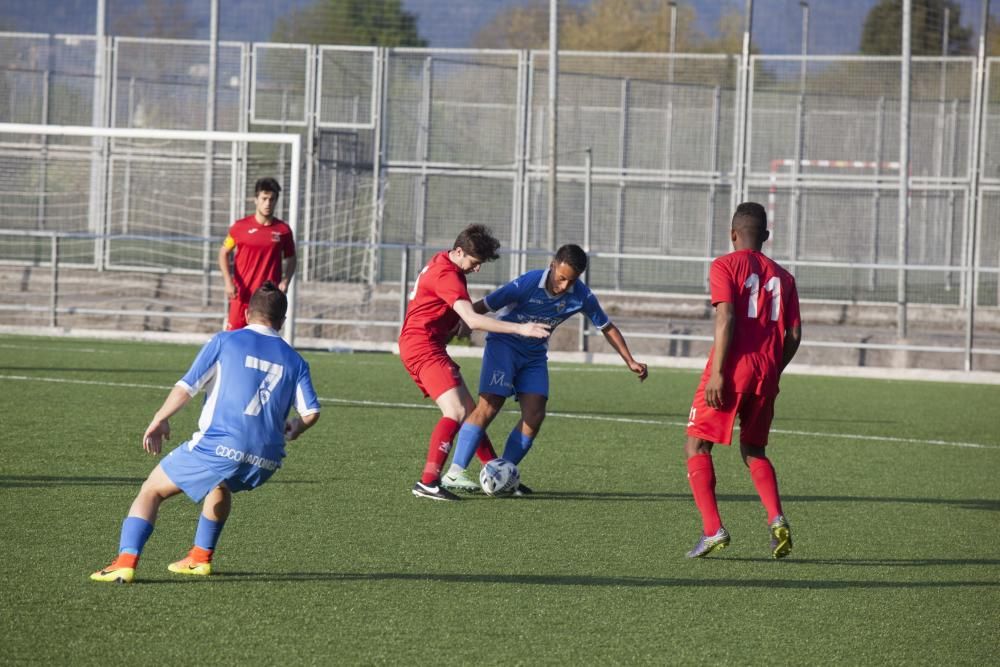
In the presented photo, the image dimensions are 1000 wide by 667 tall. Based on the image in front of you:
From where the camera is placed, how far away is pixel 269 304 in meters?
5.29

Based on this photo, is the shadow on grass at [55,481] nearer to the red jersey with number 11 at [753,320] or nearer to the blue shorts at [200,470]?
the blue shorts at [200,470]

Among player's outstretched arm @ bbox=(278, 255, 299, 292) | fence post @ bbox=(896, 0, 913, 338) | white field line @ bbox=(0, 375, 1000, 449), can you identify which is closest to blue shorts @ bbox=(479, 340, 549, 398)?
white field line @ bbox=(0, 375, 1000, 449)

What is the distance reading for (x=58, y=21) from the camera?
40.2m

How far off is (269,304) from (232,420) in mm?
456

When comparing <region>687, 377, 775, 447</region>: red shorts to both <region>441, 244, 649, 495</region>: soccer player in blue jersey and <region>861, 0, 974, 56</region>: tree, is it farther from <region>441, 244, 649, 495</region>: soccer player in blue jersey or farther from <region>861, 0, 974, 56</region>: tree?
<region>861, 0, 974, 56</region>: tree

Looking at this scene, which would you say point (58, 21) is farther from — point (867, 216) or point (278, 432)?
point (278, 432)

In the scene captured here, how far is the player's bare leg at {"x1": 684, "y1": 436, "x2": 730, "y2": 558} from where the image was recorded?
20.5 ft

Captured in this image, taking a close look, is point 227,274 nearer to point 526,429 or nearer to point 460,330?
point 460,330

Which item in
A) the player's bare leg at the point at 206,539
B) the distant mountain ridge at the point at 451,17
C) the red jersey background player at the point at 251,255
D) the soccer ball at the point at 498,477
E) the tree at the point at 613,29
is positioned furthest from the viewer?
the tree at the point at 613,29

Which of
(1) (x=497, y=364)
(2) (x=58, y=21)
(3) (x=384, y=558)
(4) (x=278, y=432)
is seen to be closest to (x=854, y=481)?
(1) (x=497, y=364)

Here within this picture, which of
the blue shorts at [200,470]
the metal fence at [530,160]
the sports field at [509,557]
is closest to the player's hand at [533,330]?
the sports field at [509,557]

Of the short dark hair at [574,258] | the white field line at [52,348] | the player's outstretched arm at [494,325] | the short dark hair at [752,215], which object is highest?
the short dark hair at [752,215]

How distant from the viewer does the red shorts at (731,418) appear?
20.7 feet

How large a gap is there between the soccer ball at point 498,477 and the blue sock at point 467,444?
188 millimetres
